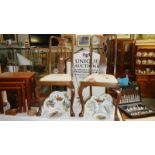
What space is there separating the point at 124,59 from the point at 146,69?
0.20m

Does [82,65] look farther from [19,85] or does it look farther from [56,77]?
[19,85]

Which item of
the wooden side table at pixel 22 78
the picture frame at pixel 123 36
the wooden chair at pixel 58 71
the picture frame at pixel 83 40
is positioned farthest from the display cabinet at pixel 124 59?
the wooden side table at pixel 22 78

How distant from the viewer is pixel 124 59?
157 centimetres

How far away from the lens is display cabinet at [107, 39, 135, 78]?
153 cm

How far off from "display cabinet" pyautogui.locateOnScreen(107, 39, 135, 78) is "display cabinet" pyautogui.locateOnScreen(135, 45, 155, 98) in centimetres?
5

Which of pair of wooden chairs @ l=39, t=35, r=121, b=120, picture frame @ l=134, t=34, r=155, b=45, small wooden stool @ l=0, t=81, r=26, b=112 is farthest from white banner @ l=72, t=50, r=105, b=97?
small wooden stool @ l=0, t=81, r=26, b=112

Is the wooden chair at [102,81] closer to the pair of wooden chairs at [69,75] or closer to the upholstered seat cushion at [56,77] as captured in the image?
the pair of wooden chairs at [69,75]

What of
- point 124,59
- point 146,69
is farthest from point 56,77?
point 146,69

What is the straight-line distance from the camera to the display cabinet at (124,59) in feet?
5.02
